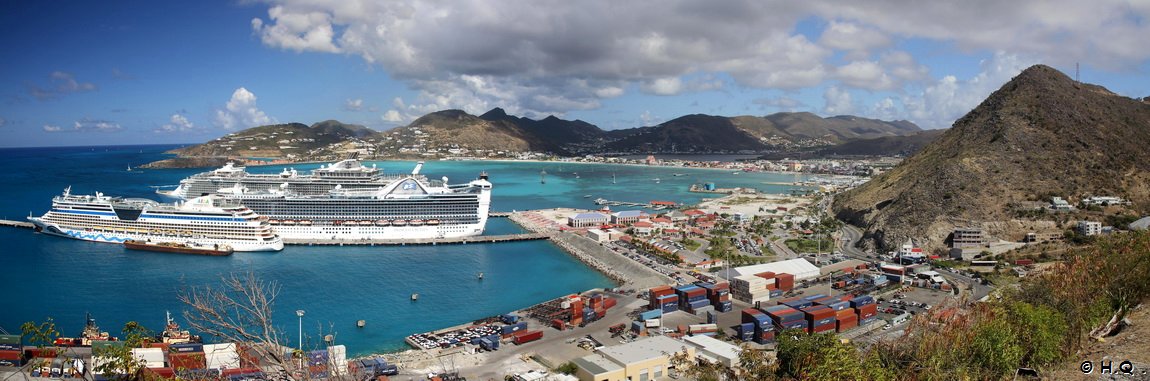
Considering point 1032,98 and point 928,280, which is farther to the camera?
point 1032,98

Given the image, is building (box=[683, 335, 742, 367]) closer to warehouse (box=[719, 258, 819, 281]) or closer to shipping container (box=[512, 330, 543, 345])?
shipping container (box=[512, 330, 543, 345])

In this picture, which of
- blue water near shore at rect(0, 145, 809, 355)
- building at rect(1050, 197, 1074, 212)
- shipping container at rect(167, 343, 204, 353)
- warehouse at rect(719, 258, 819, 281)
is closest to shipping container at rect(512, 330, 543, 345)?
blue water near shore at rect(0, 145, 809, 355)

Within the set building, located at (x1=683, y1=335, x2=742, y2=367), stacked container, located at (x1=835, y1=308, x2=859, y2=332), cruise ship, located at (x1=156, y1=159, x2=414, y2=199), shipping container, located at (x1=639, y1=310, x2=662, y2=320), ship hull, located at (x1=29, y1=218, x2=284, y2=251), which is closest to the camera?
building, located at (x1=683, y1=335, x2=742, y2=367)

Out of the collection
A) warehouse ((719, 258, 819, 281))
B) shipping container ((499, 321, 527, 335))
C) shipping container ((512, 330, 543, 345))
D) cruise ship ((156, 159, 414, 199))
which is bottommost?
shipping container ((512, 330, 543, 345))

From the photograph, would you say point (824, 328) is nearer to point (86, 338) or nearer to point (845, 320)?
point (845, 320)

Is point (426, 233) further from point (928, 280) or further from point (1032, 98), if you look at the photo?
point (1032, 98)

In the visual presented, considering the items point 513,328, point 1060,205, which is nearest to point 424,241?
point 513,328

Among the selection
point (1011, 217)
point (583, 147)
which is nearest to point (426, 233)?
point (1011, 217)

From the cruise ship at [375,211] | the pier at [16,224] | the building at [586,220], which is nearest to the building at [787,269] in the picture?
the building at [586,220]
